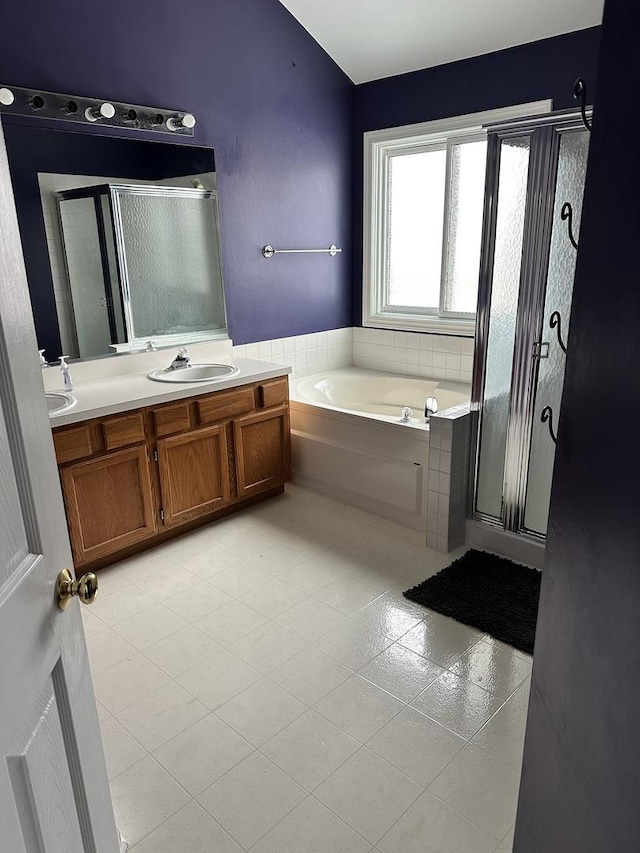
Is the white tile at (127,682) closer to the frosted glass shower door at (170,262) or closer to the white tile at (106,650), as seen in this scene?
the white tile at (106,650)

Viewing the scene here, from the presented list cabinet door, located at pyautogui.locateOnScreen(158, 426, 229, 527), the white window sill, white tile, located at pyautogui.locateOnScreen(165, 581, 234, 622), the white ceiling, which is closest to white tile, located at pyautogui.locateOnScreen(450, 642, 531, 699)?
white tile, located at pyautogui.locateOnScreen(165, 581, 234, 622)

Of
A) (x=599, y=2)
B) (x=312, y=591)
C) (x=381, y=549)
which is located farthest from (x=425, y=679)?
(x=599, y=2)

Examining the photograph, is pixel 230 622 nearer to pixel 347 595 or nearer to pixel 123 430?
pixel 347 595

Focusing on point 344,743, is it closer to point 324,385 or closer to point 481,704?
point 481,704

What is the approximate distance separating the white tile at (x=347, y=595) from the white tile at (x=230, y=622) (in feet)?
1.01

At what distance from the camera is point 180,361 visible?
11.3ft

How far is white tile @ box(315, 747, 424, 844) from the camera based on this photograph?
165cm

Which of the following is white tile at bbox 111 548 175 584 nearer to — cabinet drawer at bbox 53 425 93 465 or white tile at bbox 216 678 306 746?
cabinet drawer at bbox 53 425 93 465

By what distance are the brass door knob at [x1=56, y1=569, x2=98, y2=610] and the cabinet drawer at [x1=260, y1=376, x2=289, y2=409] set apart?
8.08 ft

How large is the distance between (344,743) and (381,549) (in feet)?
4.20

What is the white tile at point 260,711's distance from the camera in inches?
77.4

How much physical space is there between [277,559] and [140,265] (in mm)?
1771

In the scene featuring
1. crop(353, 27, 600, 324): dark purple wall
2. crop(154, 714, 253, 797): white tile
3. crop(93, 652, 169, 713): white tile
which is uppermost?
crop(353, 27, 600, 324): dark purple wall

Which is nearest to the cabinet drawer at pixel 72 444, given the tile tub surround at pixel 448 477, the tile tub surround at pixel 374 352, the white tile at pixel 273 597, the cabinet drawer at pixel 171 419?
the cabinet drawer at pixel 171 419
